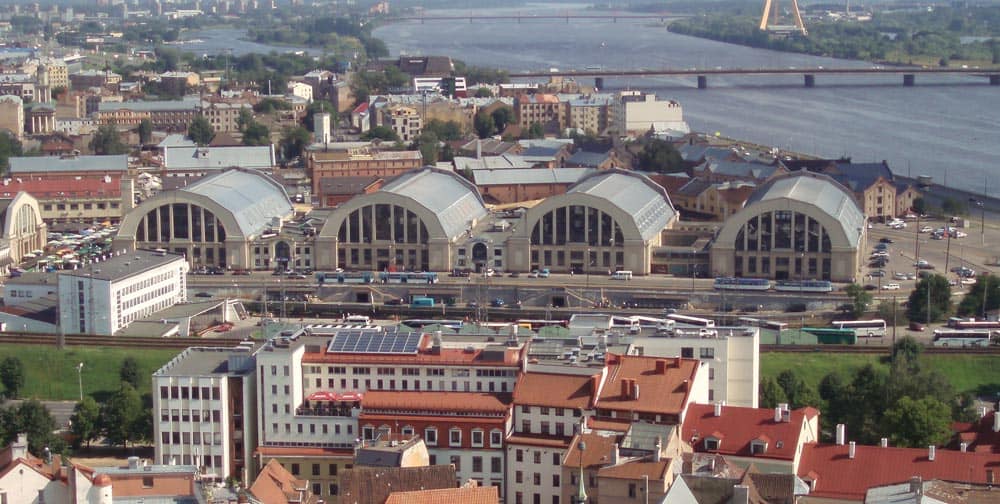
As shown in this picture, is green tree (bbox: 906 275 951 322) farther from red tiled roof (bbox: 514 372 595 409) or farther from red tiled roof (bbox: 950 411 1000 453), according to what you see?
red tiled roof (bbox: 514 372 595 409)

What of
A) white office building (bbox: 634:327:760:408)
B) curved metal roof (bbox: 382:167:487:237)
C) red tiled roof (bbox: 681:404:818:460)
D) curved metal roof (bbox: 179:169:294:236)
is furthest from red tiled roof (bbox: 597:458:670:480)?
curved metal roof (bbox: 179:169:294:236)

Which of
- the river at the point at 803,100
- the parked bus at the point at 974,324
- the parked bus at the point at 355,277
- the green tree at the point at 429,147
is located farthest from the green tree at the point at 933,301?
the green tree at the point at 429,147

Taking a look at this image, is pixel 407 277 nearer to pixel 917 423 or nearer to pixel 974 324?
pixel 974 324

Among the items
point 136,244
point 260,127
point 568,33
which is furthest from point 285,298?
point 568,33

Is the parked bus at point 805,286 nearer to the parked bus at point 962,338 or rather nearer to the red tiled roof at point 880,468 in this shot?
the parked bus at point 962,338

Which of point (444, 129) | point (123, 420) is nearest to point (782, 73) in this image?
point (444, 129)
